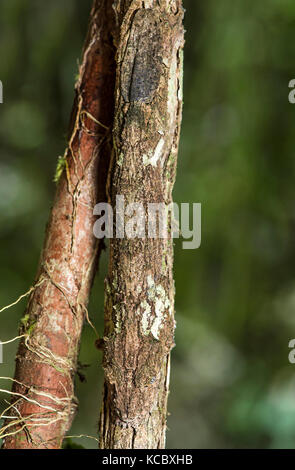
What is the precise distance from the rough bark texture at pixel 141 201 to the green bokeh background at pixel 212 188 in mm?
1032

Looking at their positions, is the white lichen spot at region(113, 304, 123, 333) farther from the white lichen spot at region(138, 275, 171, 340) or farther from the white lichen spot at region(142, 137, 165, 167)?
the white lichen spot at region(142, 137, 165, 167)

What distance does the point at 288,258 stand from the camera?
1.94m

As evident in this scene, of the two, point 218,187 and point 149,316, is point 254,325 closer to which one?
point 218,187

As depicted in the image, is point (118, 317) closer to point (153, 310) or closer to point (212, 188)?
point (153, 310)

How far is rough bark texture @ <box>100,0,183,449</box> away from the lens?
0.88 metres

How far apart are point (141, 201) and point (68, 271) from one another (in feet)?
0.75

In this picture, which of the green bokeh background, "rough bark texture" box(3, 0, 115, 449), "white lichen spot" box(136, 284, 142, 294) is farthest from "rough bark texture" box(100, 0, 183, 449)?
the green bokeh background

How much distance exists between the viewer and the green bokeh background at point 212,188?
190cm

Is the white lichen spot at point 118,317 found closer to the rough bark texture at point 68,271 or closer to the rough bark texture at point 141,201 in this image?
the rough bark texture at point 141,201

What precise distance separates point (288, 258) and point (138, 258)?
1168 millimetres

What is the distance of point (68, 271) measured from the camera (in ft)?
3.34

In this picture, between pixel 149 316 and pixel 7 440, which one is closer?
pixel 149 316

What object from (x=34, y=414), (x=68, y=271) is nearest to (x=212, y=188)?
(x=68, y=271)
